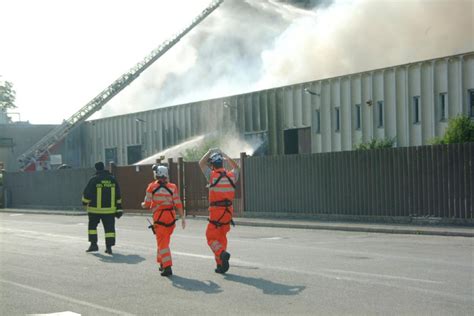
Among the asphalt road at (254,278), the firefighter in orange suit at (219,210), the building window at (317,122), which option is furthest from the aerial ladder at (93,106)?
the firefighter in orange suit at (219,210)

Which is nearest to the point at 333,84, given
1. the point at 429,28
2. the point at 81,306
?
the point at 429,28

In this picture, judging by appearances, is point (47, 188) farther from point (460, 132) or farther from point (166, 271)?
point (166, 271)

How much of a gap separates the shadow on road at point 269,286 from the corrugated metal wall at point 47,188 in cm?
2449

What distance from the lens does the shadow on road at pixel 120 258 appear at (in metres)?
13.3

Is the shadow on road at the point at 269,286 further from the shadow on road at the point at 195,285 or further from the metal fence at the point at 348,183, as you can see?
the metal fence at the point at 348,183

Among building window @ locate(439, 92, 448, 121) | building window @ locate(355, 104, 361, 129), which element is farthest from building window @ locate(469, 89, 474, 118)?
building window @ locate(355, 104, 361, 129)

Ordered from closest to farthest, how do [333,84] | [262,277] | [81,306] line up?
[81,306], [262,277], [333,84]

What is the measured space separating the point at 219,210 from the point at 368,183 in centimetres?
1165

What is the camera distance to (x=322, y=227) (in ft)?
68.4

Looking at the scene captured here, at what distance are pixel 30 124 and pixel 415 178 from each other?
3979 cm

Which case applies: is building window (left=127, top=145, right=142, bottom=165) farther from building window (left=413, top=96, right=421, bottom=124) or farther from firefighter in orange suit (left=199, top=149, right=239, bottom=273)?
firefighter in orange suit (left=199, top=149, right=239, bottom=273)

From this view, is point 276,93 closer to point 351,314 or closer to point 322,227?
point 322,227

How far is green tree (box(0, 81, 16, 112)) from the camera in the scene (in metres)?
84.6

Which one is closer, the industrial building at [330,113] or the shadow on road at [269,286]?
the shadow on road at [269,286]
